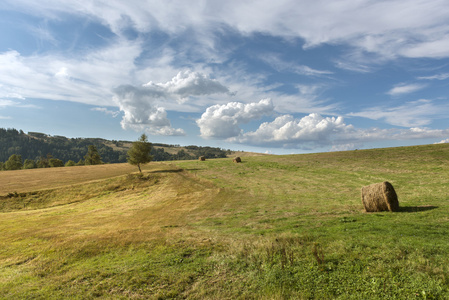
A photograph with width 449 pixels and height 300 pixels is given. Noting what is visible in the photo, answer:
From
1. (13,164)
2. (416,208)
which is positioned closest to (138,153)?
(416,208)

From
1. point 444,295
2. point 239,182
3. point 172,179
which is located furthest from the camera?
point 172,179

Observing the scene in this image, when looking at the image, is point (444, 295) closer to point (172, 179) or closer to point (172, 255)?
point (172, 255)

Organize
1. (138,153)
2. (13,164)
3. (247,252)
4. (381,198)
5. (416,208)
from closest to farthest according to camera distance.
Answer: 1. (247,252)
2. (416,208)
3. (381,198)
4. (138,153)
5. (13,164)

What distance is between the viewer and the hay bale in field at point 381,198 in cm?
1667

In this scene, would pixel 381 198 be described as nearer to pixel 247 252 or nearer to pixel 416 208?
pixel 416 208

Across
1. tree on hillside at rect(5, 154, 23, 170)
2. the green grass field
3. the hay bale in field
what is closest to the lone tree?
the green grass field

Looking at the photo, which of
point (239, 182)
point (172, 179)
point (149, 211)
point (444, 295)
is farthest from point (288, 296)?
point (172, 179)

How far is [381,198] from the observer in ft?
55.3

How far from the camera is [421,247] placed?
926 cm

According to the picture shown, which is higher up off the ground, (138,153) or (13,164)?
(138,153)

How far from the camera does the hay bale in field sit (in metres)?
16.7

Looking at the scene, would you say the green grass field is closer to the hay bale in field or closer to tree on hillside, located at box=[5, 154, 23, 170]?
the hay bale in field

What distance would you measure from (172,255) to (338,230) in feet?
31.7

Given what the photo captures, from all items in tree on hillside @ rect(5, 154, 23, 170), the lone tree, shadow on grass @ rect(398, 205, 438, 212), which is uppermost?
the lone tree
